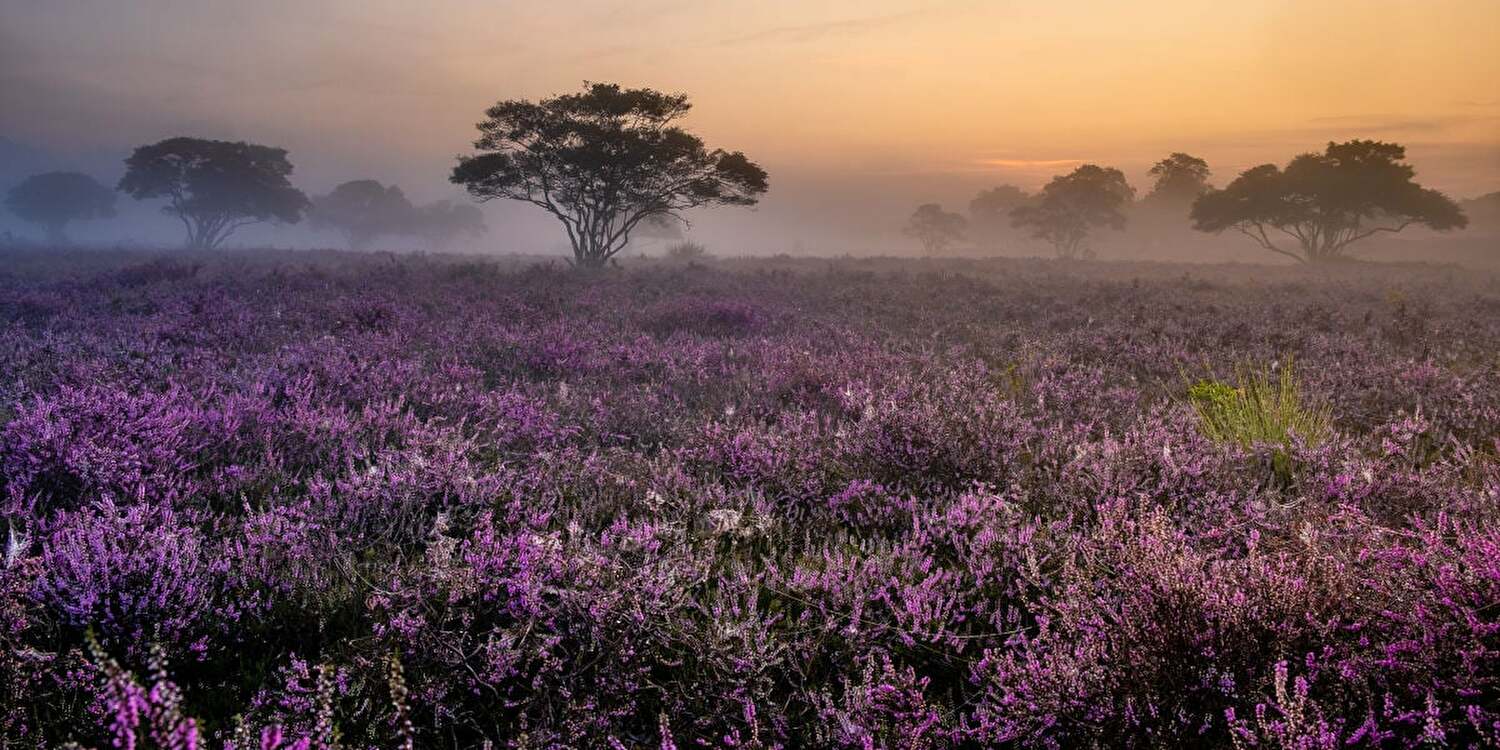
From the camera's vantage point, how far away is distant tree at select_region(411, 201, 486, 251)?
10762cm

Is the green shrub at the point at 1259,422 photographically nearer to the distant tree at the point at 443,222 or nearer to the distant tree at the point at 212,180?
the distant tree at the point at 212,180

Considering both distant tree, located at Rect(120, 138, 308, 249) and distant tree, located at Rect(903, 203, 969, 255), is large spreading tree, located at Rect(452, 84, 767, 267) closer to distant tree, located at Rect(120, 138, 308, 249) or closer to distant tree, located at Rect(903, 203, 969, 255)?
distant tree, located at Rect(120, 138, 308, 249)

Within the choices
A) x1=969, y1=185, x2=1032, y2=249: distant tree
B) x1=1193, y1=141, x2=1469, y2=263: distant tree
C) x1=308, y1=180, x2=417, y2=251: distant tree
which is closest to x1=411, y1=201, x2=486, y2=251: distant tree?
x1=308, y1=180, x2=417, y2=251: distant tree

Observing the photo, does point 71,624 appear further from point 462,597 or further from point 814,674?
point 814,674

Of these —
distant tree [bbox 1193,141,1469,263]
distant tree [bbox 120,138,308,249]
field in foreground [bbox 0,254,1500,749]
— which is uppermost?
distant tree [bbox 120,138,308,249]

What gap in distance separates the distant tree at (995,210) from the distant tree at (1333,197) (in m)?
67.6

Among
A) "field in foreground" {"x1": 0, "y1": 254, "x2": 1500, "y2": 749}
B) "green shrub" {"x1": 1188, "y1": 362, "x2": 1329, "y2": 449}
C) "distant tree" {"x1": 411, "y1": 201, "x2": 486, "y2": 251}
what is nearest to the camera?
"field in foreground" {"x1": 0, "y1": 254, "x2": 1500, "y2": 749}

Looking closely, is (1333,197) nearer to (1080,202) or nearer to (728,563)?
(1080,202)

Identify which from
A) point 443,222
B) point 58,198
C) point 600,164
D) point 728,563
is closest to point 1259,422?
point 728,563

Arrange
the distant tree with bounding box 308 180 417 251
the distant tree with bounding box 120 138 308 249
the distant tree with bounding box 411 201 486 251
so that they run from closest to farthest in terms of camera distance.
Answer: the distant tree with bounding box 120 138 308 249 → the distant tree with bounding box 308 180 417 251 → the distant tree with bounding box 411 201 486 251

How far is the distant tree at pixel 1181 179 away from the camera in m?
68.4

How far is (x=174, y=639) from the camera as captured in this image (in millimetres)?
2098

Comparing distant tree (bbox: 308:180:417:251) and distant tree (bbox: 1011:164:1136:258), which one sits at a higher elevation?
distant tree (bbox: 308:180:417:251)

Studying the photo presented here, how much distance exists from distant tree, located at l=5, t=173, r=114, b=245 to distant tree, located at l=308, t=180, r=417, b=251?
22.3 metres
